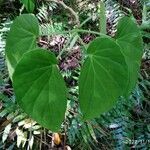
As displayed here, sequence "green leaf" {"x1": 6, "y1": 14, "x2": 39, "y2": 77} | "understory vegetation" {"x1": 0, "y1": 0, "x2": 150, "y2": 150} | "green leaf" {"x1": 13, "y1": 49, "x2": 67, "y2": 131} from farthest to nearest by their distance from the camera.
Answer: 1. "understory vegetation" {"x1": 0, "y1": 0, "x2": 150, "y2": 150}
2. "green leaf" {"x1": 6, "y1": 14, "x2": 39, "y2": 77}
3. "green leaf" {"x1": 13, "y1": 49, "x2": 67, "y2": 131}

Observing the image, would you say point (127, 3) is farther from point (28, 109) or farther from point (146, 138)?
point (28, 109)

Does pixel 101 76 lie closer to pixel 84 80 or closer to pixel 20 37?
pixel 84 80

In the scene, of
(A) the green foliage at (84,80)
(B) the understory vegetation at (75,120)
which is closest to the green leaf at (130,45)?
(A) the green foliage at (84,80)

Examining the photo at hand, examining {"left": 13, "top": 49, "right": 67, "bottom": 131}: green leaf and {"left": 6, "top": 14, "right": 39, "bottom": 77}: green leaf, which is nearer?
{"left": 13, "top": 49, "right": 67, "bottom": 131}: green leaf

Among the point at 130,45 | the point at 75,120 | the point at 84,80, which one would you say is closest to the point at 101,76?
the point at 84,80

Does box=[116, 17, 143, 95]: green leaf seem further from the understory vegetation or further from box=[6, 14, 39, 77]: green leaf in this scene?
the understory vegetation

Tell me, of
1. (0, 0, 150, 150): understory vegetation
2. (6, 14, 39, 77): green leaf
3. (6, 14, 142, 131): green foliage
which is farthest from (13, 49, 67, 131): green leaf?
(0, 0, 150, 150): understory vegetation
